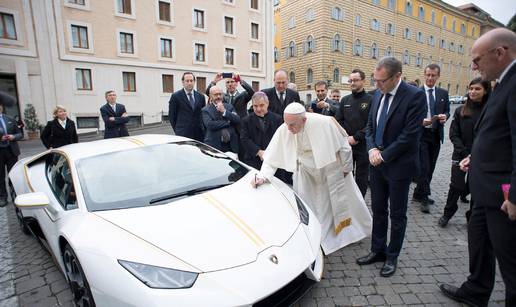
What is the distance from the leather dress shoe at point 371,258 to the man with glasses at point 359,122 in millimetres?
1381

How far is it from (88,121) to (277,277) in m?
22.7

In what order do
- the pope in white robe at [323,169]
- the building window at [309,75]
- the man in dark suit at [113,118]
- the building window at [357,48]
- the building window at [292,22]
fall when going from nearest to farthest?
the pope in white robe at [323,169]
the man in dark suit at [113,118]
the building window at [309,75]
the building window at [357,48]
the building window at [292,22]

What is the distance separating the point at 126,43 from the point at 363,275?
2450 centimetres

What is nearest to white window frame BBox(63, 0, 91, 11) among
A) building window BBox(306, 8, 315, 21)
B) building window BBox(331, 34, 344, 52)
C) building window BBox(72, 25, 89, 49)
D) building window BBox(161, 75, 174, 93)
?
building window BBox(72, 25, 89, 49)

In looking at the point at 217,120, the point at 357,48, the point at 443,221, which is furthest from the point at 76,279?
the point at 357,48

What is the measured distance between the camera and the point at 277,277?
188cm

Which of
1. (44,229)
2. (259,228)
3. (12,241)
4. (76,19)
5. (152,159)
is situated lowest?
(12,241)

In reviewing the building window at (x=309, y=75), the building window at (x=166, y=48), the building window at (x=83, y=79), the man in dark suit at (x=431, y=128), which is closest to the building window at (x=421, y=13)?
the building window at (x=309, y=75)

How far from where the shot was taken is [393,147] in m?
2.55

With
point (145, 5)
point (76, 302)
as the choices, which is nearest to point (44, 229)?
point (76, 302)

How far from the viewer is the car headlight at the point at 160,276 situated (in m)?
1.72

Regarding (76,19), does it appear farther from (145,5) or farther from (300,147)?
(300,147)

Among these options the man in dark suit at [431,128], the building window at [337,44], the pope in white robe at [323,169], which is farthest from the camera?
the building window at [337,44]

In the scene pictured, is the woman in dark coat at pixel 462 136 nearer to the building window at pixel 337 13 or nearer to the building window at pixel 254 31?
the building window at pixel 254 31
